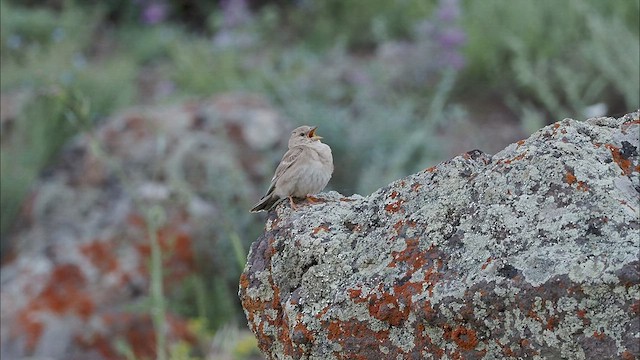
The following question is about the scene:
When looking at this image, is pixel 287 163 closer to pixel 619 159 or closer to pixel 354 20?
pixel 619 159

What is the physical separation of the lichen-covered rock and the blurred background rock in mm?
1805

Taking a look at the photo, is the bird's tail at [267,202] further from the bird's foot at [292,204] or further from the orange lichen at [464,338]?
the orange lichen at [464,338]

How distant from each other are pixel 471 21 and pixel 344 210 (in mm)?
7643

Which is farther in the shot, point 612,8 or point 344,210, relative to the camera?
point 612,8

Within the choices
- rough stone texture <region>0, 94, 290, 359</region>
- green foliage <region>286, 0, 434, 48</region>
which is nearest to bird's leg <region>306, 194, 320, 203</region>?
rough stone texture <region>0, 94, 290, 359</region>

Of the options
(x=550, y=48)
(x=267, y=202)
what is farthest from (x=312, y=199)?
(x=550, y=48)

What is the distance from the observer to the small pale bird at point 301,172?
361 centimetres

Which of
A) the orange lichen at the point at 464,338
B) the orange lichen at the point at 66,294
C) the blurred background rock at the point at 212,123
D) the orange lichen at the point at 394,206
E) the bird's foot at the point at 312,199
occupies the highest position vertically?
the blurred background rock at the point at 212,123

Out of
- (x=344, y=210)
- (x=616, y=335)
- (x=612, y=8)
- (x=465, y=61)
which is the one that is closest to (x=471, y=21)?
(x=465, y=61)

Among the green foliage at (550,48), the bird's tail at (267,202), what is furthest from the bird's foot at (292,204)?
the green foliage at (550,48)

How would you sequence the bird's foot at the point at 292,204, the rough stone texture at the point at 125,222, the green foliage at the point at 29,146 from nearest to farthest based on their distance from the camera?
the bird's foot at the point at 292,204 < the rough stone texture at the point at 125,222 < the green foliage at the point at 29,146

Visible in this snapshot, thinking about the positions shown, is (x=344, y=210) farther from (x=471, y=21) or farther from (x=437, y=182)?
(x=471, y=21)

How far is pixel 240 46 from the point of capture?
1133 cm

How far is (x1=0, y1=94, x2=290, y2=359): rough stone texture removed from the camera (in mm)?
6441
